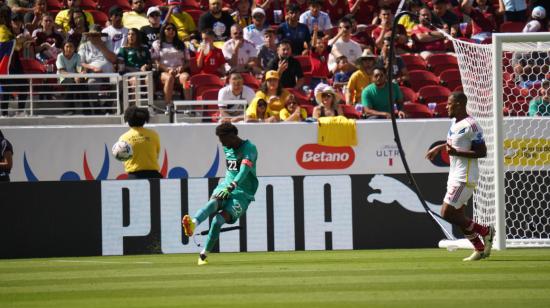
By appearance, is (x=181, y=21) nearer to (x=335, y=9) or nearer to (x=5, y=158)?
(x=335, y=9)

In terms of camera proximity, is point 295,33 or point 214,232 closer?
point 214,232

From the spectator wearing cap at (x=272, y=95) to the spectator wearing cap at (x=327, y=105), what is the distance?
66cm

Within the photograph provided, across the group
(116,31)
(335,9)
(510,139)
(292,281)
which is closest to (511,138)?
(510,139)

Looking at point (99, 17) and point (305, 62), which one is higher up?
point (99, 17)

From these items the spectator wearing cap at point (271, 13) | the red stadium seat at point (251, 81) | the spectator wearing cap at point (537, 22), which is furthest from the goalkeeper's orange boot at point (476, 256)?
the spectator wearing cap at point (271, 13)

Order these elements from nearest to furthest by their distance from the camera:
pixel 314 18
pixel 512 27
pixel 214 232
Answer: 1. pixel 214 232
2. pixel 314 18
3. pixel 512 27

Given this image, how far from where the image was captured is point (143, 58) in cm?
2088

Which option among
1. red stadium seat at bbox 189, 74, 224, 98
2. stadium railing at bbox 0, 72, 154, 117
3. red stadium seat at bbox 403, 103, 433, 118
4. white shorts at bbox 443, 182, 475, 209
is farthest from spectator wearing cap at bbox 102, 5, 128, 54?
white shorts at bbox 443, 182, 475, 209

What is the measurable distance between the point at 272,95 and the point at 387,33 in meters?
3.38

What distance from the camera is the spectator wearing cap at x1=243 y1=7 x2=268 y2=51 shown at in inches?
877

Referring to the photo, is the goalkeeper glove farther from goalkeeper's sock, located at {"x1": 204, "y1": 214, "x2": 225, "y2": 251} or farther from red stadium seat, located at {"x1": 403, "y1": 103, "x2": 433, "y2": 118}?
red stadium seat, located at {"x1": 403, "y1": 103, "x2": 433, "y2": 118}

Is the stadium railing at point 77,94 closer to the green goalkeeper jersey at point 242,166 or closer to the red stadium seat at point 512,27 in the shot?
the green goalkeeper jersey at point 242,166

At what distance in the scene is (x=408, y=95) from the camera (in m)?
21.4

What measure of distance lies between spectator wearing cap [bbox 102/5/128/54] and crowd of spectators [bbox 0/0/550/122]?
0.06 feet
